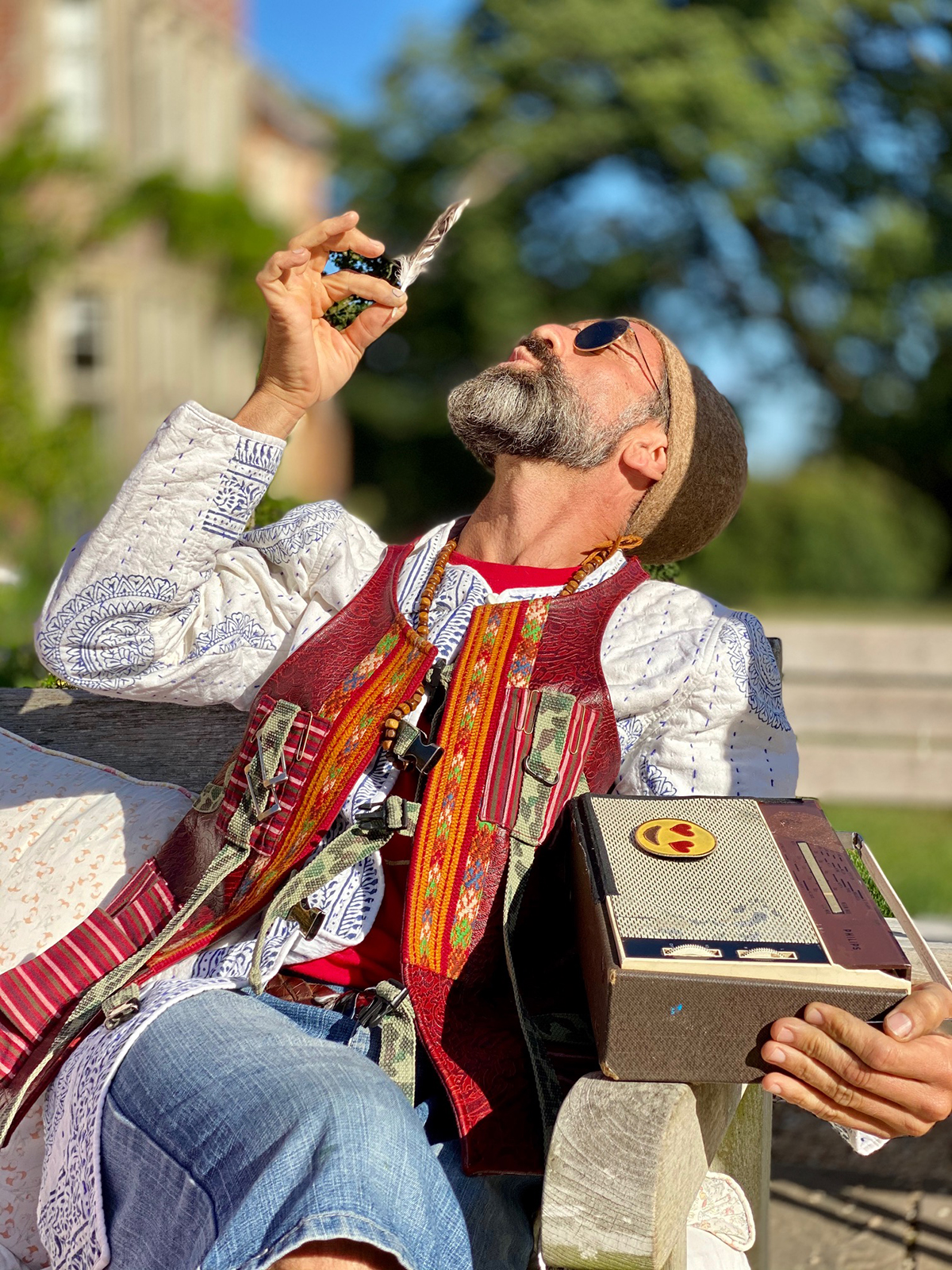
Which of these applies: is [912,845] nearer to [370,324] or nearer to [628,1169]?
[370,324]

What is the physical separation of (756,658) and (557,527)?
1.59 feet

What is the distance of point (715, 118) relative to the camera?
19203 mm

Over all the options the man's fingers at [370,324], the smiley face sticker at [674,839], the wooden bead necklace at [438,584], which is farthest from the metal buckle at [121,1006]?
the man's fingers at [370,324]

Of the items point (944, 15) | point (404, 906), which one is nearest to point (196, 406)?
point (404, 906)

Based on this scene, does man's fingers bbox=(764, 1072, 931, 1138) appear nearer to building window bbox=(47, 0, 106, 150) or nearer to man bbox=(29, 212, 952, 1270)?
man bbox=(29, 212, 952, 1270)

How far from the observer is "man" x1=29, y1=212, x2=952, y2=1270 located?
1.77 metres

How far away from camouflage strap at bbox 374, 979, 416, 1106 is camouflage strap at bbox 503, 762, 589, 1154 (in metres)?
0.16

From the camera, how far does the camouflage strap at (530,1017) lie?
6.36ft

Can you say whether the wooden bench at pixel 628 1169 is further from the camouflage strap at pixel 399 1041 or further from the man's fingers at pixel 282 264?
the man's fingers at pixel 282 264

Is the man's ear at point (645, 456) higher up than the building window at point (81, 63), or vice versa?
the building window at point (81, 63)

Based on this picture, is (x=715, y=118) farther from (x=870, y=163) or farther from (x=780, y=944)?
(x=780, y=944)

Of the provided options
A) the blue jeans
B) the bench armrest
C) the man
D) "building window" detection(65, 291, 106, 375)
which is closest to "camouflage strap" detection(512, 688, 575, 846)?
the man

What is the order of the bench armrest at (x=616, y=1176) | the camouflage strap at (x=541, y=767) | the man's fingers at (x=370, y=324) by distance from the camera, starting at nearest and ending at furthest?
the bench armrest at (x=616, y=1176) < the camouflage strap at (x=541, y=767) < the man's fingers at (x=370, y=324)

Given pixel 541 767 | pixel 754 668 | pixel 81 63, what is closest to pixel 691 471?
pixel 754 668
